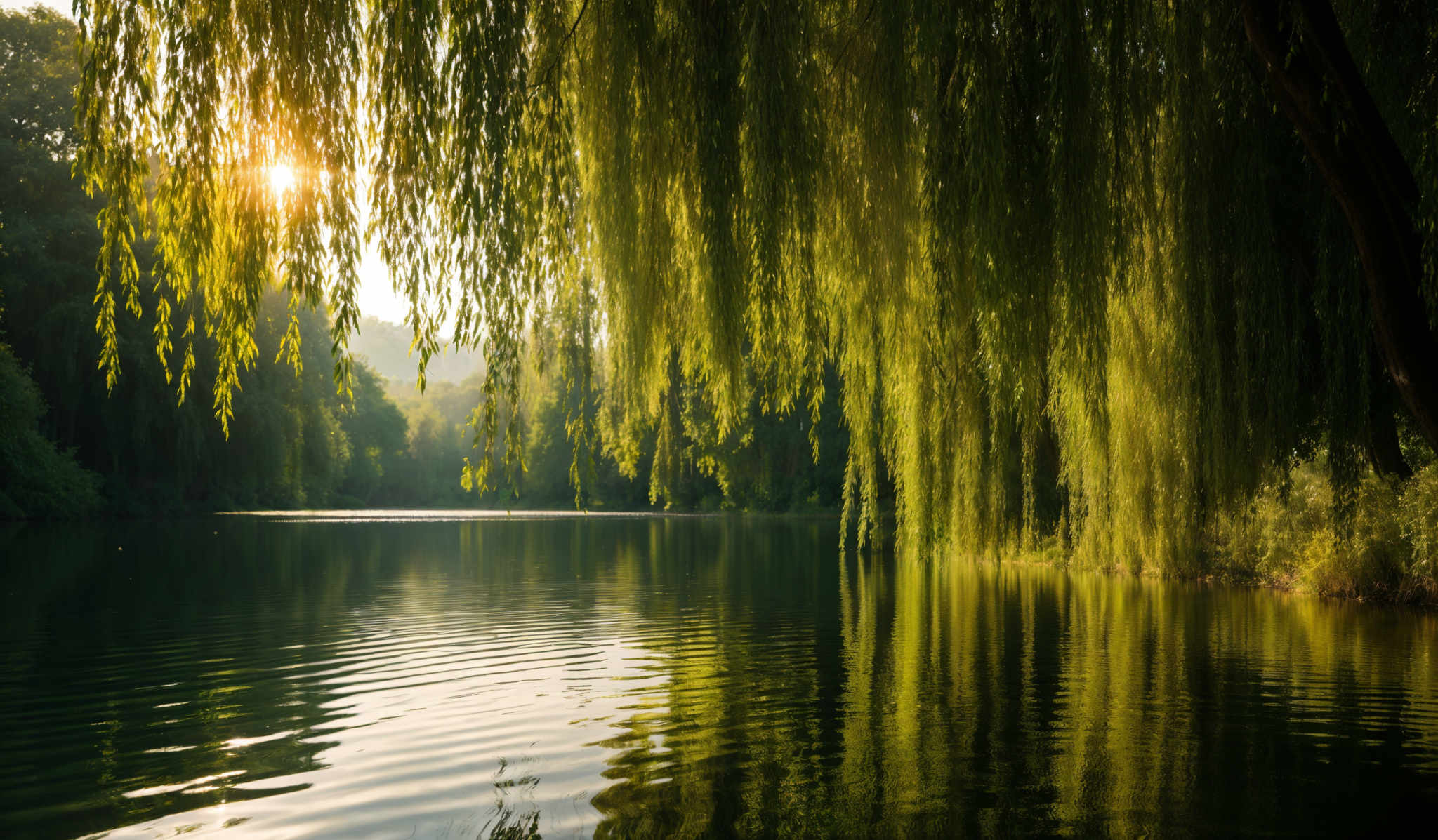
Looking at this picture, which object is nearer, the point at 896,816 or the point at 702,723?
the point at 896,816

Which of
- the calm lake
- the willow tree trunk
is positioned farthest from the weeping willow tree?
the calm lake

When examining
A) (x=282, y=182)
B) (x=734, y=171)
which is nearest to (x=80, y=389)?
(x=282, y=182)

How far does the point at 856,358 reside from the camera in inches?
209

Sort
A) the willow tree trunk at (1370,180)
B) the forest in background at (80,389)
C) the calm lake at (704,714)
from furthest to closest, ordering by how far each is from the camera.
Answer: the forest in background at (80,389) < the calm lake at (704,714) < the willow tree trunk at (1370,180)

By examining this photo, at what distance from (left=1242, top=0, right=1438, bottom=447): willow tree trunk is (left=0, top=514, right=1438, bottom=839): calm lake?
186 cm

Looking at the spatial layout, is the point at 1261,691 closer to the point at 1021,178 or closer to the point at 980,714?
the point at 980,714

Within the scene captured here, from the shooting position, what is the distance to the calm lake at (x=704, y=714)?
167 inches

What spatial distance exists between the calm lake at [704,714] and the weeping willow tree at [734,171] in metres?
1.47

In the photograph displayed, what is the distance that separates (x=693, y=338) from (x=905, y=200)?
1.19 m

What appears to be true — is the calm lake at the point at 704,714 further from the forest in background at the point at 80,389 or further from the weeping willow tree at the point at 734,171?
the forest in background at the point at 80,389

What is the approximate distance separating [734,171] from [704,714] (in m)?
3.30

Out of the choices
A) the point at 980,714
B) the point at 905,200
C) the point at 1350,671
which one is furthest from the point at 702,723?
the point at 1350,671

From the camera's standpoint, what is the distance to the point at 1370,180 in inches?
153

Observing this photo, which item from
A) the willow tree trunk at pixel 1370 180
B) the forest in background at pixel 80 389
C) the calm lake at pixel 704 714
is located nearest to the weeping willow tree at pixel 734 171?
the willow tree trunk at pixel 1370 180
